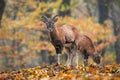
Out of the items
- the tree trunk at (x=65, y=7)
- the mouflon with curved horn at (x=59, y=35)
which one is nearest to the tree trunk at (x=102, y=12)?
the tree trunk at (x=65, y=7)

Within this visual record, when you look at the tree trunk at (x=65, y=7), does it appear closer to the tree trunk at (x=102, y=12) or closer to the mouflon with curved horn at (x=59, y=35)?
the tree trunk at (x=102, y=12)

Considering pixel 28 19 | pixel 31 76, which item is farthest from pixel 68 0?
pixel 31 76

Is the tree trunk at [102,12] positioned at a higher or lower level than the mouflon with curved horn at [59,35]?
higher

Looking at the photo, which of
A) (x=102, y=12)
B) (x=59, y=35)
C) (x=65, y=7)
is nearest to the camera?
(x=59, y=35)

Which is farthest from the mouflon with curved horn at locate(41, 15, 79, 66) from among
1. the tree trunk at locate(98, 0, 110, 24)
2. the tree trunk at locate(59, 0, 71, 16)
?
the tree trunk at locate(98, 0, 110, 24)

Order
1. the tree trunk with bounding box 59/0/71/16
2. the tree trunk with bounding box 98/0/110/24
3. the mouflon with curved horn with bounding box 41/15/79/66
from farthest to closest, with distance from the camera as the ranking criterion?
1. the tree trunk with bounding box 98/0/110/24
2. the tree trunk with bounding box 59/0/71/16
3. the mouflon with curved horn with bounding box 41/15/79/66

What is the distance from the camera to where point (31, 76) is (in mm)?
8836

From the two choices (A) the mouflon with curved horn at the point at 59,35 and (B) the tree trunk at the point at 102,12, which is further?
(B) the tree trunk at the point at 102,12

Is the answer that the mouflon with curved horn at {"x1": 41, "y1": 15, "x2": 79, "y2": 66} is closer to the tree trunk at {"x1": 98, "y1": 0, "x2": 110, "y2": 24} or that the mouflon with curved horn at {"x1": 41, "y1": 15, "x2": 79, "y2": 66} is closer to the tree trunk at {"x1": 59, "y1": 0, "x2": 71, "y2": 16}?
the tree trunk at {"x1": 59, "y1": 0, "x2": 71, "y2": 16}

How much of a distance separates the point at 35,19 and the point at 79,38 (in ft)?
35.5

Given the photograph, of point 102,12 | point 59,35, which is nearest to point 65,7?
point 102,12

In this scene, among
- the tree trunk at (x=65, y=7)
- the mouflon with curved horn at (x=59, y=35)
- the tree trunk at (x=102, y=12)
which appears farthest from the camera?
the tree trunk at (x=102, y=12)

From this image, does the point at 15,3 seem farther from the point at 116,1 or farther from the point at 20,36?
the point at 116,1

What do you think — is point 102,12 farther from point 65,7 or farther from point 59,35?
point 59,35
